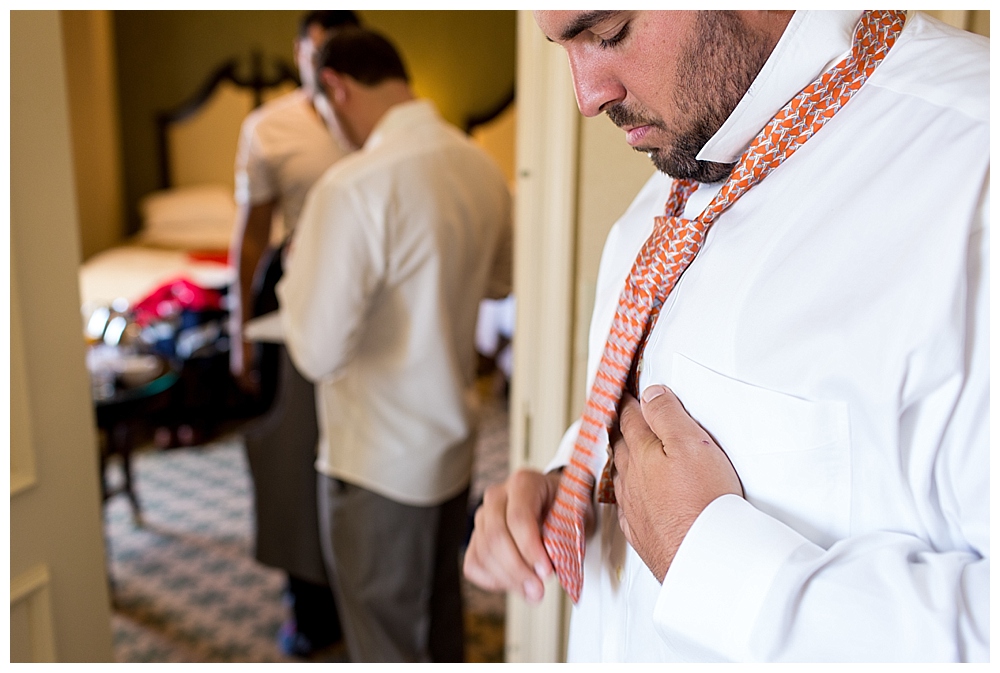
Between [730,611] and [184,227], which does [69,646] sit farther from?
[184,227]

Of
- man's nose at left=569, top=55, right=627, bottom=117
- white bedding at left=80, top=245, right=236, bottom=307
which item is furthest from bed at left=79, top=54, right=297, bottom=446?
man's nose at left=569, top=55, right=627, bottom=117

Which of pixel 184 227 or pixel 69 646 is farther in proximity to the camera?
pixel 184 227

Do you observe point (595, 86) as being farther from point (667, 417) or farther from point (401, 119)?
point (401, 119)

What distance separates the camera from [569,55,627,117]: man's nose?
75cm

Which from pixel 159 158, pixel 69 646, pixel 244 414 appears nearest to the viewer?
pixel 69 646

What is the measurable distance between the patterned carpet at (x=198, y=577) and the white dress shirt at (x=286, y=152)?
1.18 meters

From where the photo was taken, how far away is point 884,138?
621 millimetres

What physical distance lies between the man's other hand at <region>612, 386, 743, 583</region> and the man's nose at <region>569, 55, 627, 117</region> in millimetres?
269

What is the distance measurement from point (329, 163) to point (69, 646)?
5.57 feet

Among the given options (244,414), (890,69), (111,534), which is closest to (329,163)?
(111,534)

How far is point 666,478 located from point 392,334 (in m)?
1.23

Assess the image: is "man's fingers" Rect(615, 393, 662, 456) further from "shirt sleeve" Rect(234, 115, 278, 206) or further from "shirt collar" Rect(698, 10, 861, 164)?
"shirt sleeve" Rect(234, 115, 278, 206)

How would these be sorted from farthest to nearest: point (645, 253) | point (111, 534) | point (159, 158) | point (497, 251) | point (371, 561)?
point (159, 158), point (111, 534), point (497, 251), point (371, 561), point (645, 253)

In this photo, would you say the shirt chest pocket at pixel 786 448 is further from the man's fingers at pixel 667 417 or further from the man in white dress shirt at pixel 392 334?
the man in white dress shirt at pixel 392 334
